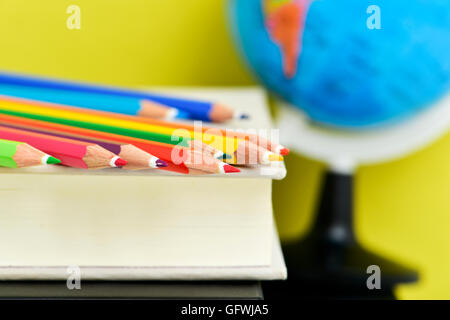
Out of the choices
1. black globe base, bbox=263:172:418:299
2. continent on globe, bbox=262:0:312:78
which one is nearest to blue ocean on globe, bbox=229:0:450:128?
continent on globe, bbox=262:0:312:78

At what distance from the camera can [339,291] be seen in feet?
1.87

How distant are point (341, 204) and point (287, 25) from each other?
238mm

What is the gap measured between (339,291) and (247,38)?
0.91 feet

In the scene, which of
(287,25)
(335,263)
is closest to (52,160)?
(287,25)

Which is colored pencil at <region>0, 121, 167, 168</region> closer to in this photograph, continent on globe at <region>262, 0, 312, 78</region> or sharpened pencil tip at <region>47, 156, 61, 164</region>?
sharpened pencil tip at <region>47, 156, 61, 164</region>

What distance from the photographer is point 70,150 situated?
31 cm

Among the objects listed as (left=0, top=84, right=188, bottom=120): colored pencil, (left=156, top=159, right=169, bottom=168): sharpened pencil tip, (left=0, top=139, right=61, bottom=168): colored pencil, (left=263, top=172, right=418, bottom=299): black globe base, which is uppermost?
(left=0, top=84, right=188, bottom=120): colored pencil

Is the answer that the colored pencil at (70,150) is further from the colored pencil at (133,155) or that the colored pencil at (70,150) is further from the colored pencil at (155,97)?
the colored pencil at (155,97)

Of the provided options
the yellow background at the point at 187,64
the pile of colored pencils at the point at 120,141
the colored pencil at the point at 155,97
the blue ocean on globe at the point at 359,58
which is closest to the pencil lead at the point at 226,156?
the pile of colored pencils at the point at 120,141

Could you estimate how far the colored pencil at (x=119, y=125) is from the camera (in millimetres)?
322

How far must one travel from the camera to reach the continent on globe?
1.61 feet

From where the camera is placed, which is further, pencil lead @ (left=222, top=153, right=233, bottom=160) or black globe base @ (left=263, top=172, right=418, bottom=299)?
black globe base @ (left=263, top=172, right=418, bottom=299)

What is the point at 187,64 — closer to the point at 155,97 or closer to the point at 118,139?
the point at 155,97

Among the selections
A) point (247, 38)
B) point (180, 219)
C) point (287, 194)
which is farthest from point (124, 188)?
point (287, 194)
